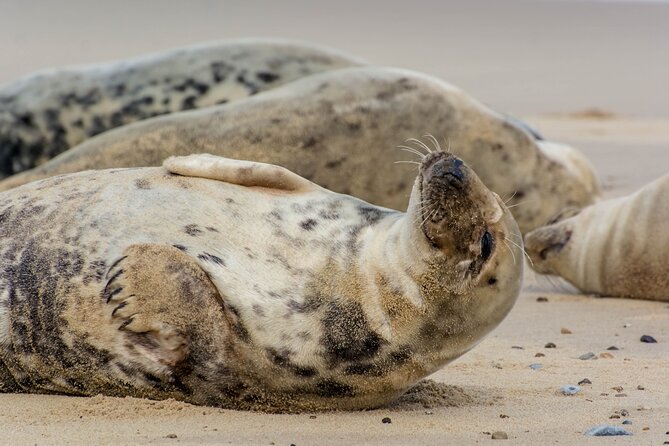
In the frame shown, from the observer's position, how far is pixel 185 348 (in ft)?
11.4

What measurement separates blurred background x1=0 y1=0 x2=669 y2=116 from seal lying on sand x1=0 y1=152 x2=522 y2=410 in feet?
52.0

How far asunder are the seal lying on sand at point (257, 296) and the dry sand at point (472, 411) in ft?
0.29

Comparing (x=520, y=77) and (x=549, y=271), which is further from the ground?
(x=549, y=271)

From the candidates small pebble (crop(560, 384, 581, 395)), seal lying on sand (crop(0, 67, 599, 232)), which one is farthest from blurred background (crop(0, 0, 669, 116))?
small pebble (crop(560, 384, 581, 395))

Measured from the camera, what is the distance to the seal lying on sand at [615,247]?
5.71m

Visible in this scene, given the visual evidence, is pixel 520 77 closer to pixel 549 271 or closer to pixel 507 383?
pixel 549 271

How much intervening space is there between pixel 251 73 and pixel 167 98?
44 centimetres

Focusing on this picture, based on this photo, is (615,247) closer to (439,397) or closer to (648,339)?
(648,339)

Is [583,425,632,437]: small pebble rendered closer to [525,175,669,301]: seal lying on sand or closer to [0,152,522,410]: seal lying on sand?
[0,152,522,410]: seal lying on sand

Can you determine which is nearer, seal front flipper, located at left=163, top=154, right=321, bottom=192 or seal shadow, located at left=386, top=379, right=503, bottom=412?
seal shadow, located at left=386, top=379, right=503, bottom=412

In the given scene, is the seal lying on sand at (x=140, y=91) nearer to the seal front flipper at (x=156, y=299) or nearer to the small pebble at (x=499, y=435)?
the seal front flipper at (x=156, y=299)

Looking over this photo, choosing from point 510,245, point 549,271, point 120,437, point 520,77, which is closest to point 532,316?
point 549,271

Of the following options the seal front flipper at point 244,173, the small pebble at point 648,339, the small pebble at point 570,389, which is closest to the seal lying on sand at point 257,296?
the seal front flipper at point 244,173

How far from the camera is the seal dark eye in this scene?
344cm
